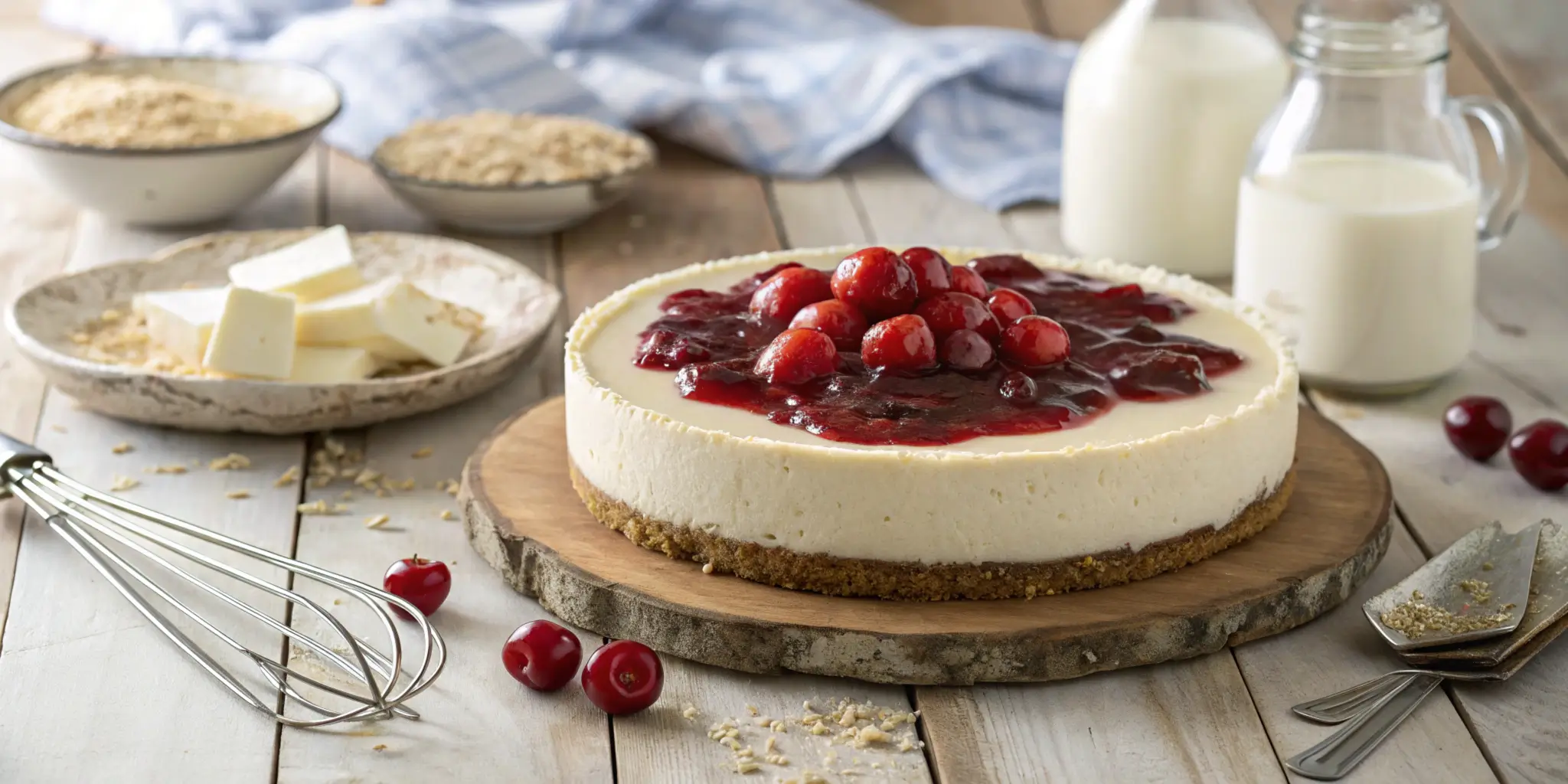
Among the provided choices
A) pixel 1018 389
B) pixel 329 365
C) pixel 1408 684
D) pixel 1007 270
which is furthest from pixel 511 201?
pixel 1408 684

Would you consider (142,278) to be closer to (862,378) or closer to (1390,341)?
(862,378)

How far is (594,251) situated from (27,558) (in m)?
1.60

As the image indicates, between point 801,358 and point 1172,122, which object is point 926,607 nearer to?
point 801,358

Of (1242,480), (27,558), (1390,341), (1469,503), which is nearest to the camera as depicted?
(1242,480)

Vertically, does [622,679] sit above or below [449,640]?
above

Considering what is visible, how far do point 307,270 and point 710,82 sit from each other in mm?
1868

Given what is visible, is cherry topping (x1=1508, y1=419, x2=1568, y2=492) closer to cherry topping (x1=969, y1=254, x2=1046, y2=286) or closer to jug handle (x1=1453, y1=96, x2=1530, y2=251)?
jug handle (x1=1453, y1=96, x2=1530, y2=251)

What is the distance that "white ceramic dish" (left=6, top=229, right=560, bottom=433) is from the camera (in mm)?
2604

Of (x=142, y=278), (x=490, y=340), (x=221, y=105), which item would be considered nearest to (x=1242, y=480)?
(x=490, y=340)

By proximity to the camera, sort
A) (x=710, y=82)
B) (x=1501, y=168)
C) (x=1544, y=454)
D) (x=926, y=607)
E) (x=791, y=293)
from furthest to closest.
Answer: (x=710, y=82) < (x=1501, y=168) < (x=1544, y=454) < (x=791, y=293) < (x=926, y=607)

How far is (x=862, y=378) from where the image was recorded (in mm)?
2197

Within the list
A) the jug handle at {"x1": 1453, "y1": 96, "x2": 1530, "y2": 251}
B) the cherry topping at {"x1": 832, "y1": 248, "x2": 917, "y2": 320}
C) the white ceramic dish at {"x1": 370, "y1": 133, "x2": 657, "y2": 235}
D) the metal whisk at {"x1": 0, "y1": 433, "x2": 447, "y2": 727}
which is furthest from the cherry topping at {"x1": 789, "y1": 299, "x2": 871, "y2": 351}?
the white ceramic dish at {"x1": 370, "y1": 133, "x2": 657, "y2": 235}

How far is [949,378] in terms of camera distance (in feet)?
7.23

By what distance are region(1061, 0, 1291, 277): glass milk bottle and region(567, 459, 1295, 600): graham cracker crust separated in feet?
4.61
